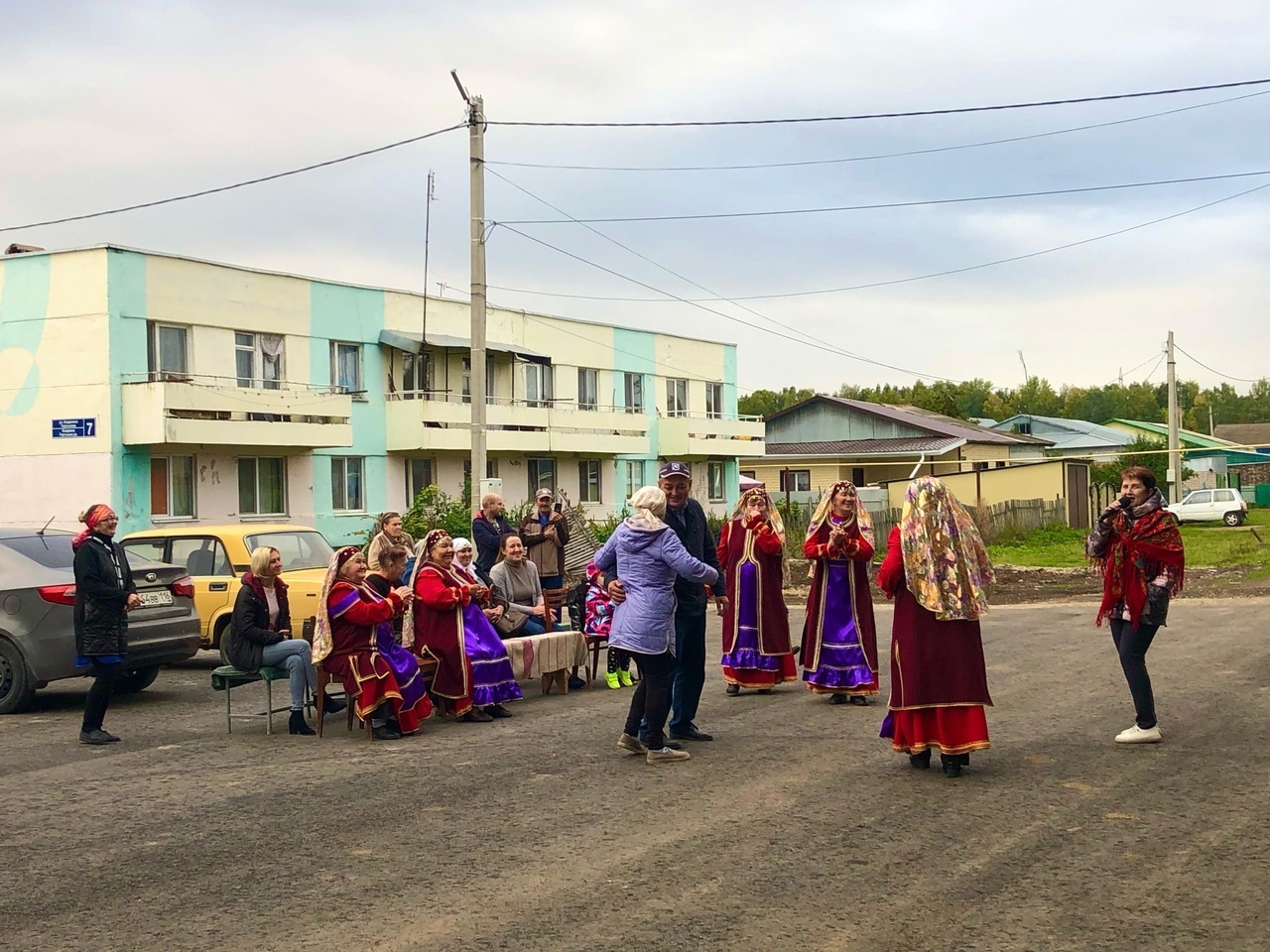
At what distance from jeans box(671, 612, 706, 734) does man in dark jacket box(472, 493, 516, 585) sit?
4.65m

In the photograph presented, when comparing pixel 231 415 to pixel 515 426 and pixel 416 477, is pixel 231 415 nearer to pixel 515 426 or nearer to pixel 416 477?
pixel 416 477

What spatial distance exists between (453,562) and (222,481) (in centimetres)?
2353

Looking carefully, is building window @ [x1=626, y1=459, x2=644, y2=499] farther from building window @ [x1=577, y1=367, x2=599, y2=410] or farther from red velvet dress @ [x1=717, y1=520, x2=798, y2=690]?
red velvet dress @ [x1=717, y1=520, x2=798, y2=690]

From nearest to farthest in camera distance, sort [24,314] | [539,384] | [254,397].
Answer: [24,314], [254,397], [539,384]

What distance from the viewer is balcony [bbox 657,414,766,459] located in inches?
1933

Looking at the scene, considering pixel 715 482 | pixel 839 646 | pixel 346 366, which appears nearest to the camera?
pixel 839 646

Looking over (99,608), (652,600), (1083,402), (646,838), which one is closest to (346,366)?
(99,608)

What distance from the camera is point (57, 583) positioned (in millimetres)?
12398

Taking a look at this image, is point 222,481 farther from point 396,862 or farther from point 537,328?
point 396,862

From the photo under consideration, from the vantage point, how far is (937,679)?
332 inches

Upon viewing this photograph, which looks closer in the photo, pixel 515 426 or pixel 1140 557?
pixel 1140 557

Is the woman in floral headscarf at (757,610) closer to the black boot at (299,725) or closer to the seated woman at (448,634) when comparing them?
the seated woman at (448,634)

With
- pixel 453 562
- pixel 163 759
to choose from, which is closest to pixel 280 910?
Answer: pixel 163 759

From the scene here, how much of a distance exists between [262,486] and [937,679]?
28720 millimetres
